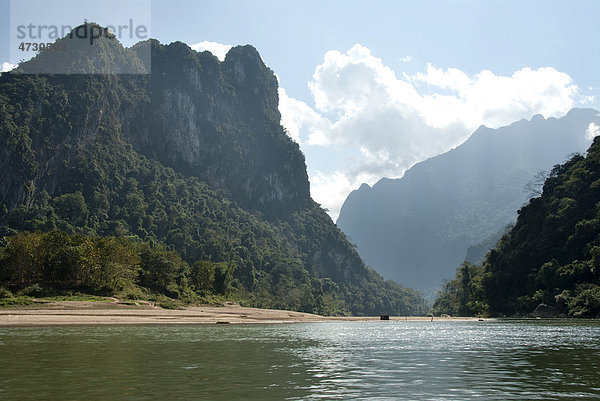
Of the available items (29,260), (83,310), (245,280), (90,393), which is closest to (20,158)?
(245,280)

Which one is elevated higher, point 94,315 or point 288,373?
point 288,373

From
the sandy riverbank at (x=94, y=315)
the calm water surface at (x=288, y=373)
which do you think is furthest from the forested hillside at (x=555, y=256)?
the calm water surface at (x=288, y=373)

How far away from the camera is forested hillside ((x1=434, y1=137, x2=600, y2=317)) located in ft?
304

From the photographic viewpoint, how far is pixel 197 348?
1206 inches

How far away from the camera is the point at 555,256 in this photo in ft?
347

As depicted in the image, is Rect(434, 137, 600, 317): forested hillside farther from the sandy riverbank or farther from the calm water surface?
the calm water surface

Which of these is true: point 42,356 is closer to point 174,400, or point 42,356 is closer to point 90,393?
point 90,393

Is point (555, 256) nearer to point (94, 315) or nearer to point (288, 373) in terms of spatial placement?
point (94, 315)

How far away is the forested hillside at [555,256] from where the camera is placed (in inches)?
3647

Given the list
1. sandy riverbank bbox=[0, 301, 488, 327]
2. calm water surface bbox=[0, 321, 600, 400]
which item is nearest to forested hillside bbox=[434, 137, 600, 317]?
sandy riverbank bbox=[0, 301, 488, 327]

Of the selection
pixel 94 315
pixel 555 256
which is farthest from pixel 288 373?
pixel 555 256

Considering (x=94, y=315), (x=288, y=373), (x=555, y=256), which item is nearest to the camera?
(x=288, y=373)

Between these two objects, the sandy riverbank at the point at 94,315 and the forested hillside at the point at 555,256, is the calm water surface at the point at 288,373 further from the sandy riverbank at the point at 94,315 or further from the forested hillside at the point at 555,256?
the forested hillside at the point at 555,256

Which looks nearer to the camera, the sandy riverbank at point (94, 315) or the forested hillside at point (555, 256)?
the sandy riverbank at point (94, 315)
